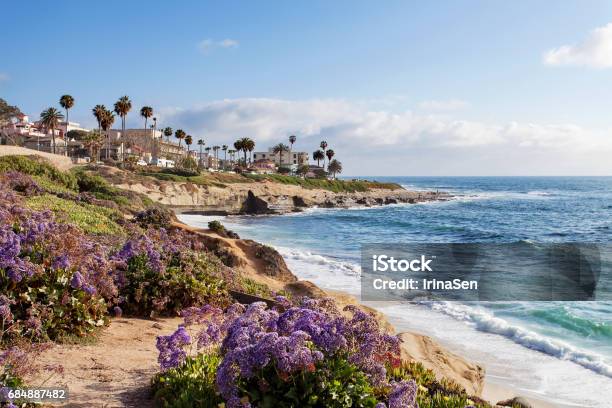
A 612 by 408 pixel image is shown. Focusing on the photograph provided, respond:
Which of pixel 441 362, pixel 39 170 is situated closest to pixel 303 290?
pixel 441 362

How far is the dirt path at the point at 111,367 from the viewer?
584 centimetres

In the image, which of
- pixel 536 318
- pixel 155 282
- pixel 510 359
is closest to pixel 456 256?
pixel 536 318

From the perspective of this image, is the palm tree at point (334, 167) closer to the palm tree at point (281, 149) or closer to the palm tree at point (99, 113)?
the palm tree at point (281, 149)

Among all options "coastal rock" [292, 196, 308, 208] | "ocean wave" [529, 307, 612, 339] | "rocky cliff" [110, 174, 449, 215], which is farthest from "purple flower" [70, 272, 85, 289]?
"coastal rock" [292, 196, 308, 208]

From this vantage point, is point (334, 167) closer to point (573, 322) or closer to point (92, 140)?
point (92, 140)

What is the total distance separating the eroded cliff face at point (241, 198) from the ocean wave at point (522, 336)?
44319 mm

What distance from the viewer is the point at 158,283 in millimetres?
9844

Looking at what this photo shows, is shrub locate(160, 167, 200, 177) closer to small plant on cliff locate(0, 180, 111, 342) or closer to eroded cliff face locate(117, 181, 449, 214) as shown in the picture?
eroded cliff face locate(117, 181, 449, 214)

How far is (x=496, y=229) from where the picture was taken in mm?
49375

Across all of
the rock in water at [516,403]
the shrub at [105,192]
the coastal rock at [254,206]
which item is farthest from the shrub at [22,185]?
the coastal rock at [254,206]

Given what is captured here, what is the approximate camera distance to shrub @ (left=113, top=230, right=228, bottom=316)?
9.67 meters

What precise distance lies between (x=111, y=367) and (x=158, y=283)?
305cm

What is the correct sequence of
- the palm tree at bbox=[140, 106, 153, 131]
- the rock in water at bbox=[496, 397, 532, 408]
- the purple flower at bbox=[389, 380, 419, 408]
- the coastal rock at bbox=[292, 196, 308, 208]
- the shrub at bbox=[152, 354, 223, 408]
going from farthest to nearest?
the palm tree at bbox=[140, 106, 153, 131] < the coastal rock at bbox=[292, 196, 308, 208] < the rock in water at bbox=[496, 397, 532, 408] < the shrub at bbox=[152, 354, 223, 408] < the purple flower at bbox=[389, 380, 419, 408]

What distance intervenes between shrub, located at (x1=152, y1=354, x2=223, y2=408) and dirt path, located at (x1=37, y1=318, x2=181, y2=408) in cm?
24
